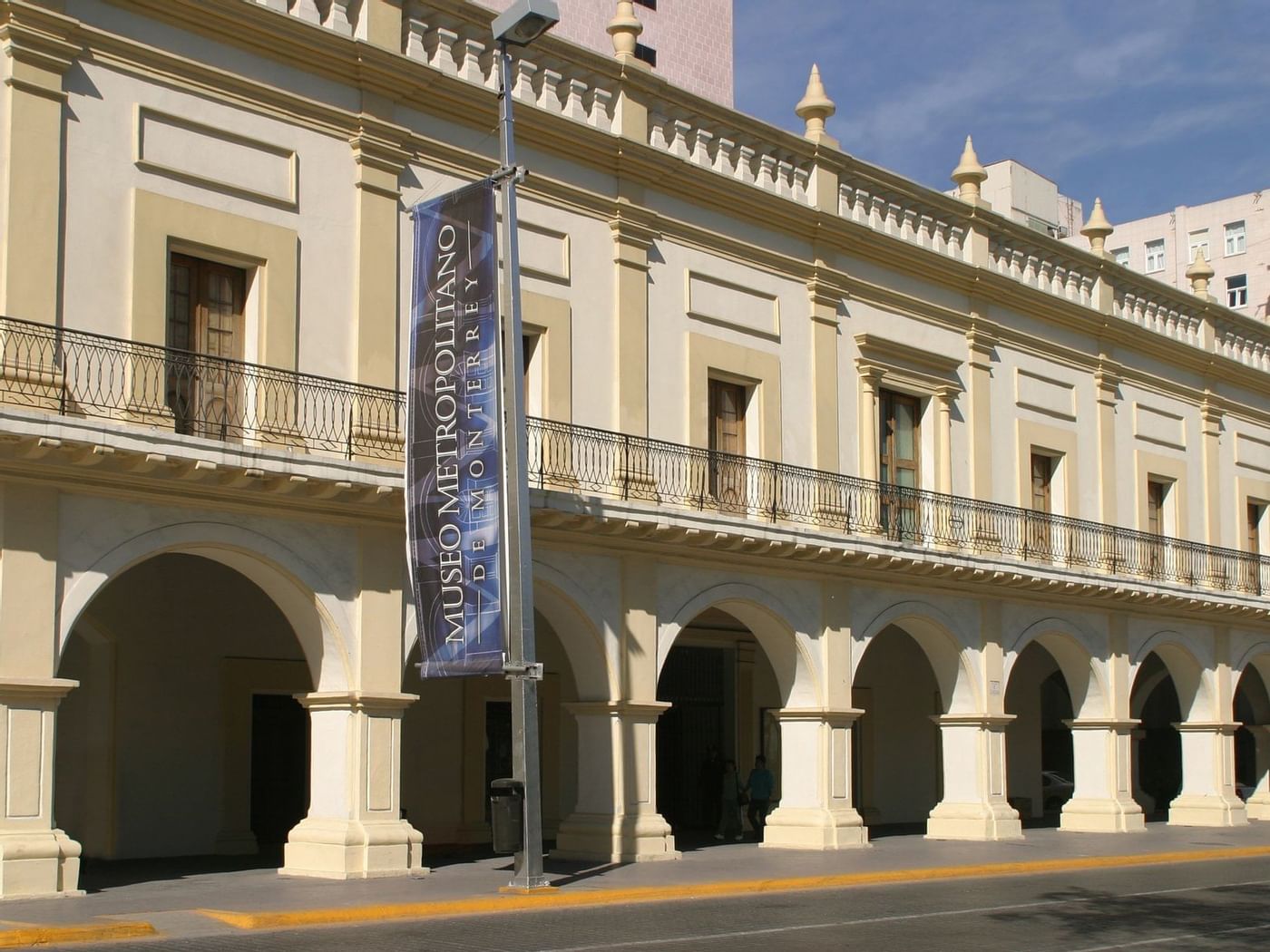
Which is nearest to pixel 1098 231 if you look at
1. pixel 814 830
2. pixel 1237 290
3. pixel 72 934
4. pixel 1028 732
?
pixel 1028 732

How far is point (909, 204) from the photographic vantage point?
2430 cm

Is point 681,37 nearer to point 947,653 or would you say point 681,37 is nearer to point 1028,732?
point 1028,732

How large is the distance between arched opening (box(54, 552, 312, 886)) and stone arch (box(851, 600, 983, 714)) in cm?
800

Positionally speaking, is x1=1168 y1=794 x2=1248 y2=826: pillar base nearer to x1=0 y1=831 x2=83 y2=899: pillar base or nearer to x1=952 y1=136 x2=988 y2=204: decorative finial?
x1=952 y1=136 x2=988 y2=204: decorative finial

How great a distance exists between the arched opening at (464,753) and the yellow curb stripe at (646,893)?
4.61 metres

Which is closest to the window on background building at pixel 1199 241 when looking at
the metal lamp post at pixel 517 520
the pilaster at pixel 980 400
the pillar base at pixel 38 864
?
the pilaster at pixel 980 400

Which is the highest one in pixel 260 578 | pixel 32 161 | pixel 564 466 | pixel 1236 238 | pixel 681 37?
pixel 1236 238

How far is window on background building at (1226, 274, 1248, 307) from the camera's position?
56.0m

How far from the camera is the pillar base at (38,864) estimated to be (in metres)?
13.6

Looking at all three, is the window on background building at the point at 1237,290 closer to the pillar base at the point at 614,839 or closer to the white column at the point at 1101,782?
the white column at the point at 1101,782

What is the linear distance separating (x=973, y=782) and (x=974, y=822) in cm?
57

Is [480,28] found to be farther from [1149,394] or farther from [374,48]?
[1149,394]

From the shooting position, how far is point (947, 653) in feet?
78.2

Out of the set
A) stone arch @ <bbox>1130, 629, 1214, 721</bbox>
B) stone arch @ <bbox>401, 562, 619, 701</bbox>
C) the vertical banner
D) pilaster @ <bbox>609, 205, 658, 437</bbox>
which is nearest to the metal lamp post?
the vertical banner
